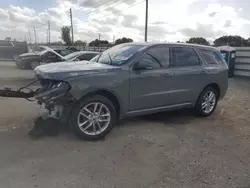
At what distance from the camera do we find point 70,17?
4922 centimetres

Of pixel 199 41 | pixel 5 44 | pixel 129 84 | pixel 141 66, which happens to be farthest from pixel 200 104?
pixel 199 41

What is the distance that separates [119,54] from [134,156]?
2.17m

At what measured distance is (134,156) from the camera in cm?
398

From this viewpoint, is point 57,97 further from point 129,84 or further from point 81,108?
point 129,84

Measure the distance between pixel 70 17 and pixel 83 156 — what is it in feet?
159

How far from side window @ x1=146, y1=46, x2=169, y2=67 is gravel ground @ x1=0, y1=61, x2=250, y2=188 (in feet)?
4.15

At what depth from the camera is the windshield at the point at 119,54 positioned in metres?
5.05

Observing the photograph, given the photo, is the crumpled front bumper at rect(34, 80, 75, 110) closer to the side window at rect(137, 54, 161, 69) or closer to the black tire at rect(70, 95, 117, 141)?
the black tire at rect(70, 95, 117, 141)

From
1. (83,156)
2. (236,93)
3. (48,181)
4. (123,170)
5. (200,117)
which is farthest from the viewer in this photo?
(236,93)

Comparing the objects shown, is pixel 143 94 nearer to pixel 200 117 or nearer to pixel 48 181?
pixel 200 117

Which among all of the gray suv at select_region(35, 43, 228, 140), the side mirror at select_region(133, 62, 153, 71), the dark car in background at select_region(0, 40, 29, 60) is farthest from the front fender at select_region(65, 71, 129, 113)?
the dark car in background at select_region(0, 40, 29, 60)

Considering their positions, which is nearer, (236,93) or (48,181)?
(48,181)

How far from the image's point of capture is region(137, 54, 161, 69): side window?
5.01 m

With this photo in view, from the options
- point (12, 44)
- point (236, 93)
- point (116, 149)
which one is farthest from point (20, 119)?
point (12, 44)
